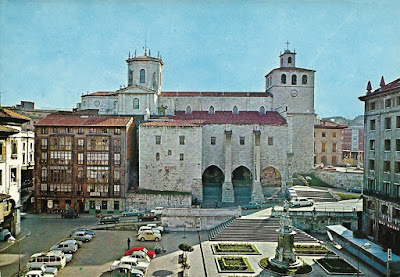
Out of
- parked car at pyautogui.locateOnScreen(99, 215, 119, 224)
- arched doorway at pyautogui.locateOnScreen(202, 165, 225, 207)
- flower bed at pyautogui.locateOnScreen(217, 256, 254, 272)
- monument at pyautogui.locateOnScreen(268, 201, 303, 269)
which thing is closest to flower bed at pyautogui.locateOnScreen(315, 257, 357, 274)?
monument at pyautogui.locateOnScreen(268, 201, 303, 269)

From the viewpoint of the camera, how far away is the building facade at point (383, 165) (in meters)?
33.1

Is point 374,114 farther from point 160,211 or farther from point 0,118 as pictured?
point 0,118

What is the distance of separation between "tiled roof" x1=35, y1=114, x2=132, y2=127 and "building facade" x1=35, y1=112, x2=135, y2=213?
0.15 m

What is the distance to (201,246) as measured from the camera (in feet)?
109

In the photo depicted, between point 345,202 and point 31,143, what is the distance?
153 feet

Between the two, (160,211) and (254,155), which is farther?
(254,155)

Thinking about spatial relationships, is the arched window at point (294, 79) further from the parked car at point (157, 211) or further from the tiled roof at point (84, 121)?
the parked car at point (157, 211)

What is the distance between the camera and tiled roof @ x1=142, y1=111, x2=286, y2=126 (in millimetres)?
50031

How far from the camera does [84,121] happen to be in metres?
48.5

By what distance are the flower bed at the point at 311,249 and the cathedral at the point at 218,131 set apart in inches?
638

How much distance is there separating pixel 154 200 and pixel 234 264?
21513mm

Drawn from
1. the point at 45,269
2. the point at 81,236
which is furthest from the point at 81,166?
the point at 45,269

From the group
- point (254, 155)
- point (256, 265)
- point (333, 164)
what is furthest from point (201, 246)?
point (333, 164)

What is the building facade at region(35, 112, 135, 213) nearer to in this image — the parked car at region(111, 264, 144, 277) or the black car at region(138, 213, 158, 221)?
the black car at region(138, 213, 158, 221)
